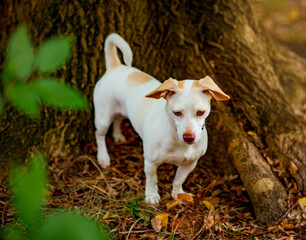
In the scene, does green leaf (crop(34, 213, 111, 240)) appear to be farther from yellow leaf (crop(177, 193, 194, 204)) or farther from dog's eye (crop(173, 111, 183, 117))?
yellow leaf (crop(177, 193, 194, 204))

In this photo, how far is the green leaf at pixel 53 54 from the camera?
76cm

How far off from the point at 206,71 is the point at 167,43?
0.50 m

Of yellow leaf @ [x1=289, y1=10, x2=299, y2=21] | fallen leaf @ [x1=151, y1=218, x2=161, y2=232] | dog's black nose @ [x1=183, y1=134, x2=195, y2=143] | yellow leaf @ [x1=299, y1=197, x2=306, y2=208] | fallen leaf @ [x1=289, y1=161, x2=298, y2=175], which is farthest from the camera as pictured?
yellow leaf @ [x1=289, y1=10, x2=299, y2=21]

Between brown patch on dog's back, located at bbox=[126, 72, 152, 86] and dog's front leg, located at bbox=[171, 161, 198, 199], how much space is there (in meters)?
0.86

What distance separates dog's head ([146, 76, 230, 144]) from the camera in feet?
7.37

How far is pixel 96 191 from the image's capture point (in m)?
3.10

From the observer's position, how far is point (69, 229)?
2.12 ft

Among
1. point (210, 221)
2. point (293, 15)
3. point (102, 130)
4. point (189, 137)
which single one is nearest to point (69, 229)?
point (189, 137)

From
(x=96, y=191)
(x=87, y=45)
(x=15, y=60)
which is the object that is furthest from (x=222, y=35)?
(x=15, y=60)

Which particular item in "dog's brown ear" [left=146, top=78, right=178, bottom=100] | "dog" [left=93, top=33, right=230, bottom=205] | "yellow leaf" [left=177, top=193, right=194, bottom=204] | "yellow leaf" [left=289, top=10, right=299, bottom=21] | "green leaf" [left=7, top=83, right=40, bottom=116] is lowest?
"yellow leaf" [left=177, top=193, right=194, bottom=204]

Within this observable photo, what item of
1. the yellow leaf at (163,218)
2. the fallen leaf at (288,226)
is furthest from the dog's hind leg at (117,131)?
the fallen leaf at (288,226)

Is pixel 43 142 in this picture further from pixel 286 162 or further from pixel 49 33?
pixel 286 162

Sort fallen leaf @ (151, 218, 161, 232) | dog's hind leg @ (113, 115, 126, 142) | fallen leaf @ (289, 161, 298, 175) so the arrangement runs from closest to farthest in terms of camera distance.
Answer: fallen leaf @ (151, 218, 161, 232)
fallen leaf @ (289, 161, 298, 175)
dog's hind leg @ (113, 115, 126, 142)

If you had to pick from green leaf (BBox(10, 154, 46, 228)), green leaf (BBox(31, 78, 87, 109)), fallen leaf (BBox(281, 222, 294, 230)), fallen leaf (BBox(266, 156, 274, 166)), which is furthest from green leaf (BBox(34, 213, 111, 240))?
fallen leaf (BBox(266, 156, 274, 166))
